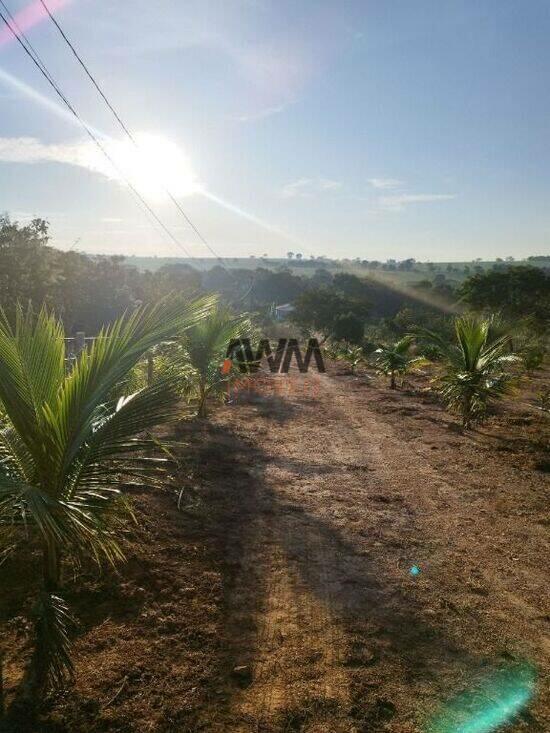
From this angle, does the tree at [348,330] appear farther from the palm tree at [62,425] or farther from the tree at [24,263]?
the palm tree at [62,425]

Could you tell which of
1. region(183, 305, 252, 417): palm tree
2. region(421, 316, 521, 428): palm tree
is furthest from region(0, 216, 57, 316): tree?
region(421, 316, 521, 428): palm tree

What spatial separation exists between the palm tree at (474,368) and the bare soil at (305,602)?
2.19m

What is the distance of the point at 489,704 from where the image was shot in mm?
2699

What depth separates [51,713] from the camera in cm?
243

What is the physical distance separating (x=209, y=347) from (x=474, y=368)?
515 cm

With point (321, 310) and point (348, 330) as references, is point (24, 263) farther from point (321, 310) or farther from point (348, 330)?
point (321, 310)

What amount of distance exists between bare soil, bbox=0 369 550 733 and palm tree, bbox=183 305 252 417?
2.52 m

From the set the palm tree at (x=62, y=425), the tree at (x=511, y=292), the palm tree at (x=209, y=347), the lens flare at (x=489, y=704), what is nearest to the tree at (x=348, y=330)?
the tree at (x=511, y=292)

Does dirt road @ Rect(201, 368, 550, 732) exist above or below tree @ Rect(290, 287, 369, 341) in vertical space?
below

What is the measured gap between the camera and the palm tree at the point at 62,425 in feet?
8.09

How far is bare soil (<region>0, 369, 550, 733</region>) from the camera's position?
2.62m

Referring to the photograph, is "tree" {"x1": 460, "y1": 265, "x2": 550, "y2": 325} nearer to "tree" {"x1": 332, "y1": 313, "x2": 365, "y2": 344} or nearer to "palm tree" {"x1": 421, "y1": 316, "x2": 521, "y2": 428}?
"tree" {"x1": 332, "y1": 313, "x2": 365, "y2": 344}

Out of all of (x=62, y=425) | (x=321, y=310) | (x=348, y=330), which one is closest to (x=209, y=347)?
(x=62, y=425)

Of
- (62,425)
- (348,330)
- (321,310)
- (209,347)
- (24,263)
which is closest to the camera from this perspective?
(62,425)
